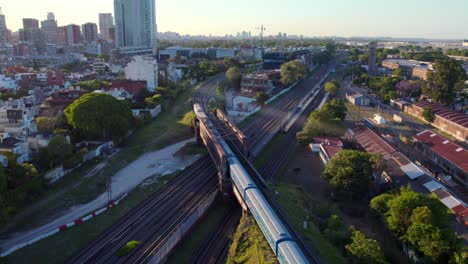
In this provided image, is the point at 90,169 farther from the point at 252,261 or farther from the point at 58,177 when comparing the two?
the point at 252,261

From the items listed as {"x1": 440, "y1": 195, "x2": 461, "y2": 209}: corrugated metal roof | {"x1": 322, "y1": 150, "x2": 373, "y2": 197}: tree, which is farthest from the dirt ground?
{"x1": 440, "y1": 195, "x2": 461, "y2": 209}: corrugated metal roof

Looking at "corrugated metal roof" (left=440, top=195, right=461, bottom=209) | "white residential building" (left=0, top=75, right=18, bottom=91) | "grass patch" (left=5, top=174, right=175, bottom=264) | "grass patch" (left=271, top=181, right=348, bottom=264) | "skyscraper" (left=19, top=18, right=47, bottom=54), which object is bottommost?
"grass patch" (left=5, top=174, right=175, bottom=264)

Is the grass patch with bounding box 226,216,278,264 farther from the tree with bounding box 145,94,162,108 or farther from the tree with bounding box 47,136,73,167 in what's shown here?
the tree with bounding box 145,94,162,108

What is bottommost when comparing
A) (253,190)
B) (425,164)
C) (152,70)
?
(425,164)

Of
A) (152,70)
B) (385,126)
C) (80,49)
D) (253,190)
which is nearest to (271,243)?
(253,190)

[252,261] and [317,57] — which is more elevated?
[317,57]

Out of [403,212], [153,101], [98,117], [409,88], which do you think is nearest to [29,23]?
[153,101]

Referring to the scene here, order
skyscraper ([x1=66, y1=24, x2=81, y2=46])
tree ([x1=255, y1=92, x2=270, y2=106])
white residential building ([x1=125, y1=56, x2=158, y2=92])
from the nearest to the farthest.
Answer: tree ([x1=255, y1=92, x2=270, y2=106]) → white residential building ([x1=125, y1=56, x2=158, y2=92]) → skyscraper ([x1=66, y1=24, x2=81, y2=46])
